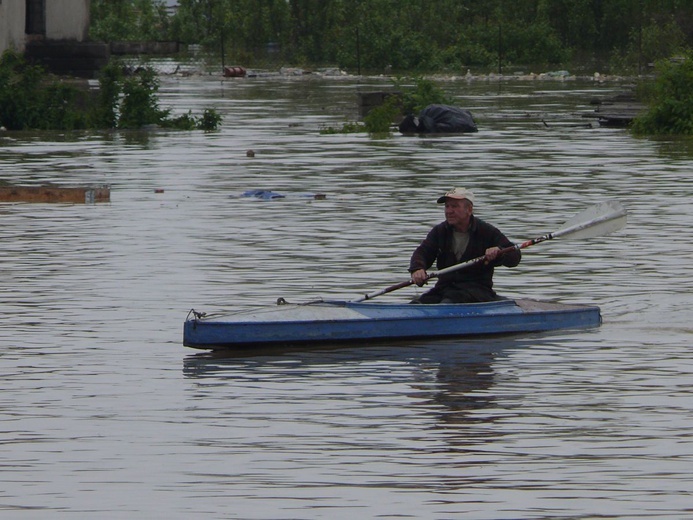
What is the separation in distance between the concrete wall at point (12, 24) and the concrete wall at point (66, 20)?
3.17 ft

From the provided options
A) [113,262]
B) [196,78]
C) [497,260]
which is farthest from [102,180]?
[196,78]

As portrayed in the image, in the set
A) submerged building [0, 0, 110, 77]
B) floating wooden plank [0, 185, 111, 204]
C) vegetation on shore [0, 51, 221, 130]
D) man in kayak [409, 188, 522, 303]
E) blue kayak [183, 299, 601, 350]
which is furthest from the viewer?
submerged building [0, 0, 110, 77]

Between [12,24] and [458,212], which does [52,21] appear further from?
[458,212]

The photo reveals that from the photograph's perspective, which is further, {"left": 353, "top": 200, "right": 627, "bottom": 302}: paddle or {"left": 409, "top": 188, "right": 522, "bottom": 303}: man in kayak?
{"left": 353, "top": 200, "right": 627, "bottom": 302}: paddle

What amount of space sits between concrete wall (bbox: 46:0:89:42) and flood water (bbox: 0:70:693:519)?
19192 mm

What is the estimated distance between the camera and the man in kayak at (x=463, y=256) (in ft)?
44.6

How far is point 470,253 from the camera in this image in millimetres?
13711

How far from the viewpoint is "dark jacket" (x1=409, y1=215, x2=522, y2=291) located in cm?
1366

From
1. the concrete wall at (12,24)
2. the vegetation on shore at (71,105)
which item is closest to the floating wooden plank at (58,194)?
the vegetation on shore at (71,105)

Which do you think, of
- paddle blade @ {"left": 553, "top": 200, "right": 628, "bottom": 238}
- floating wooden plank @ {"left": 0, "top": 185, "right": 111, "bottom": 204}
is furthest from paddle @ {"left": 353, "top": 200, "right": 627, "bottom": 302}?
floating wooden plank @ {"left": 0, "top": 185, "right": 111, "bottom": 204}

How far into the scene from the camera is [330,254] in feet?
60.5

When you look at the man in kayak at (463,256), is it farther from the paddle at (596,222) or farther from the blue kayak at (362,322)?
the paddle at (596,222)

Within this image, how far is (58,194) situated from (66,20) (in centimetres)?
2210

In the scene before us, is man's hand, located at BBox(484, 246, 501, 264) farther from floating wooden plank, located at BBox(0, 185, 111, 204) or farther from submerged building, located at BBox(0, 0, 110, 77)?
submerged building, located at BBox(0, 0, 110, 77)
